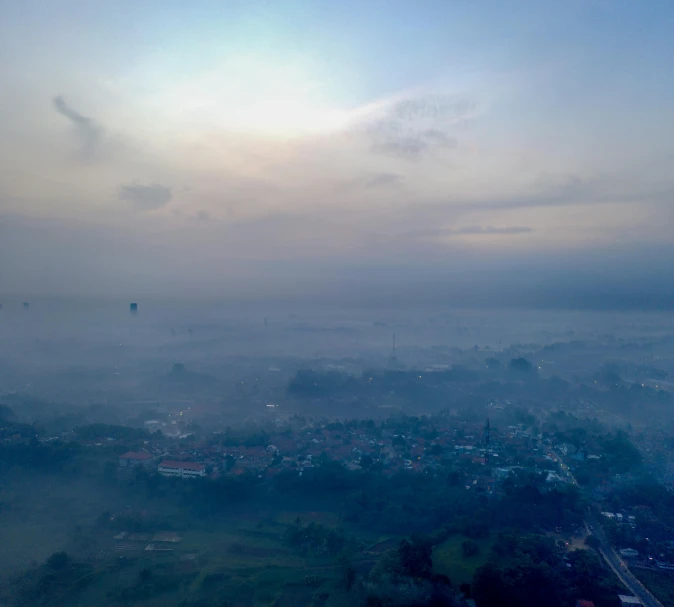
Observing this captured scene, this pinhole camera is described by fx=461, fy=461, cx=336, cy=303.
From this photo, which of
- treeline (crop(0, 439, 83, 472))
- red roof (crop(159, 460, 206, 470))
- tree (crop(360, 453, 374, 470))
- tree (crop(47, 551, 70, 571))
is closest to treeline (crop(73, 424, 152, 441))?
treeline (crop(0, 439, 83, 472))

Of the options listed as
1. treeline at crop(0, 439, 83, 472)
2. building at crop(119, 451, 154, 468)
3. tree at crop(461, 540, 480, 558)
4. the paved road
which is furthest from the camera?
building at crop(119, 451, 154, 468)

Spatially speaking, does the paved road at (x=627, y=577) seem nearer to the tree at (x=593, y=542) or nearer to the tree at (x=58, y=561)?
the tree at (x=593, y=542)

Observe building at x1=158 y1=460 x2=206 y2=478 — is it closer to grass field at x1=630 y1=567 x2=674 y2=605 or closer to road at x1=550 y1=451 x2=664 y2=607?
road at x1=550 y1=451 x2=664 y2=607

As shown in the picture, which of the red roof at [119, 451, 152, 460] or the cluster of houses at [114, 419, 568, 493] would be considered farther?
the red roof at [119, 451, 152, 460]

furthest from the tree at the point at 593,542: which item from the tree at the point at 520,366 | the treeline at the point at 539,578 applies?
the tree at the point at 520,366

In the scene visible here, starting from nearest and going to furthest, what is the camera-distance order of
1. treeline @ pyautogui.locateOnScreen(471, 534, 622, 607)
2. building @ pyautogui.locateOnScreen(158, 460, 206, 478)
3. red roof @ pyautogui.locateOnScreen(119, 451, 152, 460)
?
1. treeline @ pyautogui.locateOnScreen(471, 534, 622, 607)
2. building @ pyautogui.locateOnScreen(158, 460, 206, 478)
3. red roof @ pyautogui.locateOnScreen(119, 451, 152, 460)

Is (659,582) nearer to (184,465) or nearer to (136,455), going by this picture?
(184,465)

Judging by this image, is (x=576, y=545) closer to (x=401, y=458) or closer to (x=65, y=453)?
(x=401, y=458)
